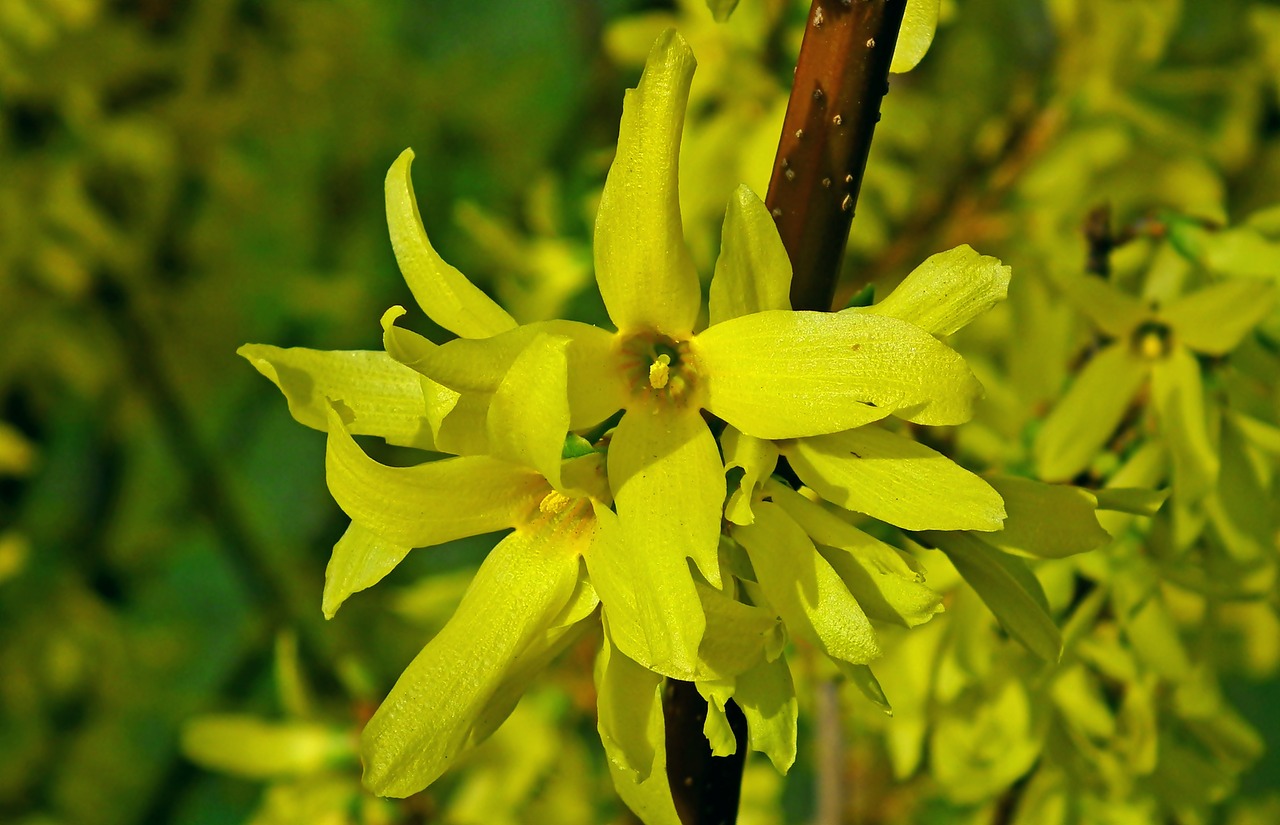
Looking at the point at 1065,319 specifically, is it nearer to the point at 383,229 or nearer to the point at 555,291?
the point at 555,291

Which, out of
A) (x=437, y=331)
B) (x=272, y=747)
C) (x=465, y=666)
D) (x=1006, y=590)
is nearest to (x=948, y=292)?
(x=1006, y=590)

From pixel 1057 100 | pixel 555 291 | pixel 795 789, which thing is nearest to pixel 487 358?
pixel 555 291

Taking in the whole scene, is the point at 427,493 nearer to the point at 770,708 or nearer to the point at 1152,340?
the point at 770,708

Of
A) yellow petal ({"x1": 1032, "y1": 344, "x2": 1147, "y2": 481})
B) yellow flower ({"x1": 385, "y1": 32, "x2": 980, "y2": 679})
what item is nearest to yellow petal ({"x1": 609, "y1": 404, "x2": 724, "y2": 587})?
yellow flower ({"x1": 385, "y1": 32, "x2": 980, "y2": 679})

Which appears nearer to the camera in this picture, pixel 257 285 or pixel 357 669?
pixel 357 669

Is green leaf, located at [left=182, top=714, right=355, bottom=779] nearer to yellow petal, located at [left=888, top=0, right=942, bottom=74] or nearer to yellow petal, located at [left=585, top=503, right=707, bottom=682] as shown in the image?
yellow petal, located at [left=585, top=503, right=707, bottom=682]

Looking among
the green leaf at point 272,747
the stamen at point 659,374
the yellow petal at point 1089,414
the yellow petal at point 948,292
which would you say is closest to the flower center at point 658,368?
the stamen at point 659,374
